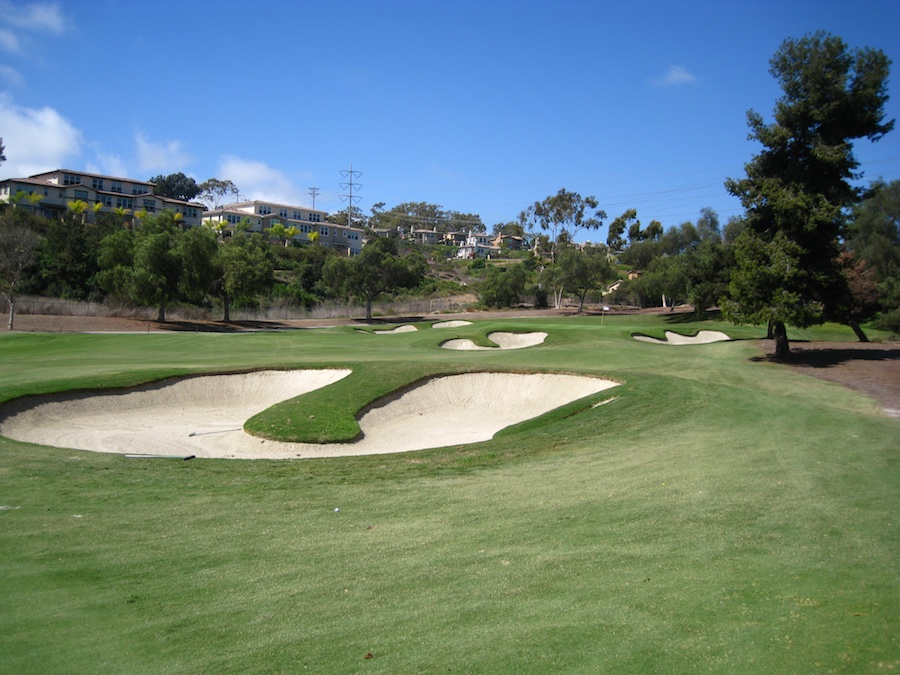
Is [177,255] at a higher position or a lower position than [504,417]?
higher

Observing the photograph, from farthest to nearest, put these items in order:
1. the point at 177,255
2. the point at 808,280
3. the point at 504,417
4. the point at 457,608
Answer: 1. the point at 177,255
2. the point at 808,280
3. the point at 504,417
4. the point at 457,608

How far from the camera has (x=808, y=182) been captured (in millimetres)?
32781

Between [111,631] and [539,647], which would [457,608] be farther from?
[111,631]

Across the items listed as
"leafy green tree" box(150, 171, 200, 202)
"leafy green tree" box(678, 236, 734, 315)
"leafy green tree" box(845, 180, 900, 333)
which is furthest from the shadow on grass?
"leafy green tree" box(150, 171, 200, 202)

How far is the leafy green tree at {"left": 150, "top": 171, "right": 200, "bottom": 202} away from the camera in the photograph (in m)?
161

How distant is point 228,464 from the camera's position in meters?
15.6

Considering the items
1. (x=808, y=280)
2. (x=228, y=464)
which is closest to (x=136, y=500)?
(x=228, y=464)

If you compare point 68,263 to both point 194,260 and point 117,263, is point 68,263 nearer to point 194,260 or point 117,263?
point 117,263

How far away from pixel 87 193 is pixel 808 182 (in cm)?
10346

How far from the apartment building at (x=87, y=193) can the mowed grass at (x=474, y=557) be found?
100012 millimetres

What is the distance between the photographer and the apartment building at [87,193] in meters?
98.1

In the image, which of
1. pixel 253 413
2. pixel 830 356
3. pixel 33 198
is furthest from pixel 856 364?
pixel 33 198

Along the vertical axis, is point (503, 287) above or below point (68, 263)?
below

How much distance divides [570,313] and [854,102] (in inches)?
2054
